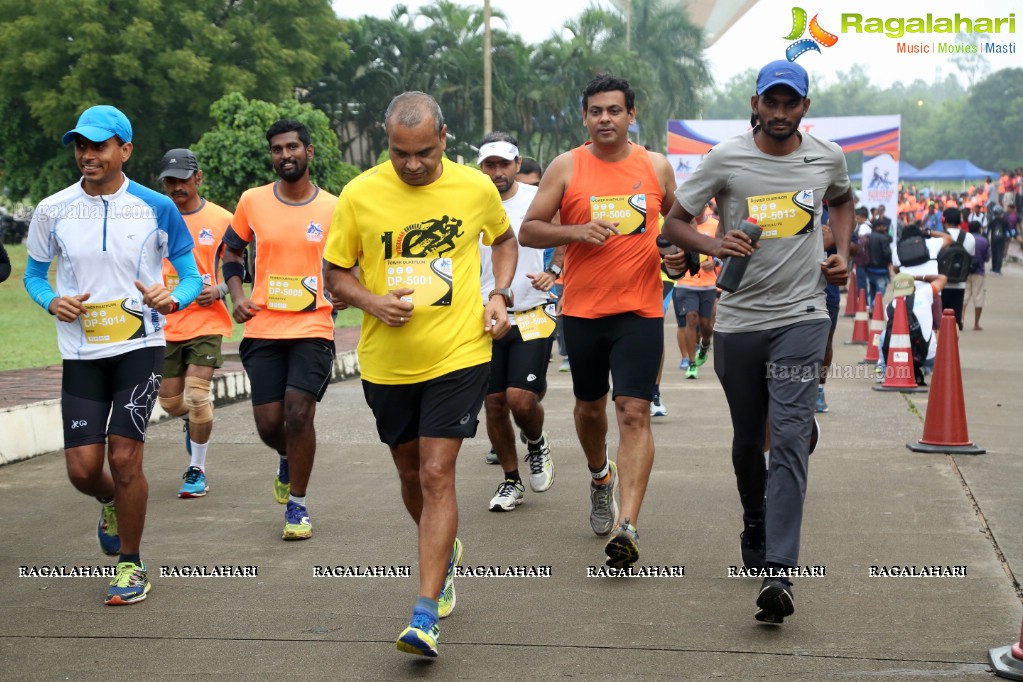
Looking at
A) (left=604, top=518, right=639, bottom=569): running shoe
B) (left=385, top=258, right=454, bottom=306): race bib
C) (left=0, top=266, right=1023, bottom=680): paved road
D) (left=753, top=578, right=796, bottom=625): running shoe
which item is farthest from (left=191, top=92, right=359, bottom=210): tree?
(left=753, top=578, right=796, bottom=625): running shoe

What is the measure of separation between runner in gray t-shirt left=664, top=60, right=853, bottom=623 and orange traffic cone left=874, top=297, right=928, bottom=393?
26.2 ft

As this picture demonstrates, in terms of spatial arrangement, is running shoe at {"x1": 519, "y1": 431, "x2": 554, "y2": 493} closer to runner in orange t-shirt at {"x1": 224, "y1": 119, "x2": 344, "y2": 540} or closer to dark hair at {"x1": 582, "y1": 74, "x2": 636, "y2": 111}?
runner in orange t-shirt at {"x1": 224, "y1": 119, "x2": 344, "y2": 540}

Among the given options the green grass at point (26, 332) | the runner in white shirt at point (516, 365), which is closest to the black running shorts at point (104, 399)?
the runner in white shirt at point (516, 365)

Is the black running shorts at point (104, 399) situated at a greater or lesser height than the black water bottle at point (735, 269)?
lesser

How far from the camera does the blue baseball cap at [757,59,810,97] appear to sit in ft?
17.9

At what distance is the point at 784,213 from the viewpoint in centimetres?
554

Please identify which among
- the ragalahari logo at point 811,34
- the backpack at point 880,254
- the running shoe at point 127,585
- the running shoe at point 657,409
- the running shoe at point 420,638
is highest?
the ragalahari logo at point 811,34

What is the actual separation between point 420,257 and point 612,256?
1602 mm

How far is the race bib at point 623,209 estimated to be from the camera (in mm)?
6543

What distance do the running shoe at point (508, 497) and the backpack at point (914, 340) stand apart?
6909 millimetres

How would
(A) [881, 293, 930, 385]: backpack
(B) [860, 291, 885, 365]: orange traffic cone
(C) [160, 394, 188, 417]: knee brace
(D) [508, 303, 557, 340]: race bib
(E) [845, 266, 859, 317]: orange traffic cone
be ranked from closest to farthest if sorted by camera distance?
(D) [508, 303, 557, 340]: race bib < (C) [160, 394, 188, 417]: knee brace < (A) [881, 293, 930, 385]: backpack < (B) [860, 291, 885, 365]: orange traffic cone < (E) [845, 266, 859, 317]: orange traffic cone

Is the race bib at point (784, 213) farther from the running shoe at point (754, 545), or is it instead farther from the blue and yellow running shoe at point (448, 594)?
the blue and yellow running shoe at point (448, 594)

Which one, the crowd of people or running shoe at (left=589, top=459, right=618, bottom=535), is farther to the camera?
running shoe at (left=589, top=459, right=618, bottom=535)

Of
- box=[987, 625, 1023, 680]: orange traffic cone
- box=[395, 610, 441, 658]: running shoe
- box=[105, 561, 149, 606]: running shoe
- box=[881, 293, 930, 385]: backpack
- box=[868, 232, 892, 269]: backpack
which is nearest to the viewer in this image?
box=[987, 625, 1023, 680]: orange traffic cone
